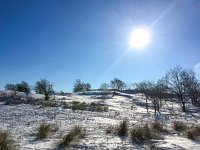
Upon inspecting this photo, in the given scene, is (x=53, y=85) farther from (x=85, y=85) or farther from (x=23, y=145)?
(x=85, y=85)

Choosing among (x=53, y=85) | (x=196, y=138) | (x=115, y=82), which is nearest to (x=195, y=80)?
(x=53, y=85)

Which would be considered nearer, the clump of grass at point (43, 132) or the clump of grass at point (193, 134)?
the clump of grass at point (43, 132)

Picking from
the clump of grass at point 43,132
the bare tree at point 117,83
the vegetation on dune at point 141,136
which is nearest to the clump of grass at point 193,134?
the vegetation on dune at point 141,136

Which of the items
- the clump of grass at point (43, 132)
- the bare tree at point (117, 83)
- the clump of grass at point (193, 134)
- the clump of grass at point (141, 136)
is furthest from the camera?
the bare tree at point (117, 83)

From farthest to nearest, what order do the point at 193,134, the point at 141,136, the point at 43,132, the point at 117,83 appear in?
the point at 117,83, the point at 193,134, the point at 43,132, the point at 141,136

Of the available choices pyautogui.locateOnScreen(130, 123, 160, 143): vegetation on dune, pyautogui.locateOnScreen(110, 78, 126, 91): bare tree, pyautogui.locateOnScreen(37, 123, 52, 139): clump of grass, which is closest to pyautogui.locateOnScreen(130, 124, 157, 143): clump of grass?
pyautogui.locateOnScreen(130, 123, 160, 143): vegetation on dune

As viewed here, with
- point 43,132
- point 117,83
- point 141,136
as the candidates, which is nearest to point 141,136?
point 141,136

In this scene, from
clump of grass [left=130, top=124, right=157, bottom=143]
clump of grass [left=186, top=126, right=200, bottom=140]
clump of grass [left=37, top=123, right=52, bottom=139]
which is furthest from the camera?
clump of grass [left=186, top=126, right=200, bottom=140]

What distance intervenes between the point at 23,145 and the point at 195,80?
4766 centimetres

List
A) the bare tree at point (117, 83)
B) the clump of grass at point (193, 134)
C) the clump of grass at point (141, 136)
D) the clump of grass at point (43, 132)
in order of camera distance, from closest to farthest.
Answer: the clump of grass at point (141, 136), the clump of grass at point (43, 132), the clump of grass at point (193, 134), the bare tree at point (117, 83)

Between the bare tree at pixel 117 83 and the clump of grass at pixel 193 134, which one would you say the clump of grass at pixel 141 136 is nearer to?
the clump of grass at pixel 193 134

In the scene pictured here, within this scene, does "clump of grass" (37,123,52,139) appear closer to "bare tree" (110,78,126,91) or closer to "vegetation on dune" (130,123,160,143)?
"vegetation on dune" (130,123,160,143)

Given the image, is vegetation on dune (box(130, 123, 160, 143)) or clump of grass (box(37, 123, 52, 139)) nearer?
vegetation on dune (box(130, 123, 160, 143))

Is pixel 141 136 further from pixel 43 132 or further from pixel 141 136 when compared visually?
pixel 43 132
